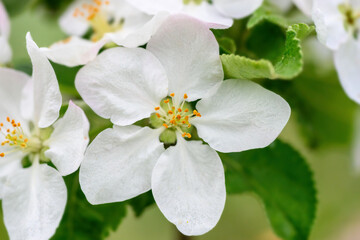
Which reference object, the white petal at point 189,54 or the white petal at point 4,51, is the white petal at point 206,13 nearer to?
the white petal at point 189,54

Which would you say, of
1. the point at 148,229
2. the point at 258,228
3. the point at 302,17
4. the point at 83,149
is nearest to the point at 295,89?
the point at 302,17

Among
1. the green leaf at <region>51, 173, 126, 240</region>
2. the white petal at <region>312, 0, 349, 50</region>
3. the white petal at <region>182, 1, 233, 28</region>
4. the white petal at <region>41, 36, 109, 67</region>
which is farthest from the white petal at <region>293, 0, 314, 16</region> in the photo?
the green leaf at <region>51, 173, 126, 240</region>

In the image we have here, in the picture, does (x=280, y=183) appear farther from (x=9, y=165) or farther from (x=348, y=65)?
(x=9, y=165)

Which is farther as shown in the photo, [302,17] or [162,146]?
[302,17]

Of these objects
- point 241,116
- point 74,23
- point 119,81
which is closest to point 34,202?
point 119,81

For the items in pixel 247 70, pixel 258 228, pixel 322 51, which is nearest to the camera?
pixel 247 70

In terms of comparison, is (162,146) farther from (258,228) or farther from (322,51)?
(258,228)

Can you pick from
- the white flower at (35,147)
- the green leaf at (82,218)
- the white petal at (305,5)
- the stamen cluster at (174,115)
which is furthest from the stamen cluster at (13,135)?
the white petal at (305,5)
